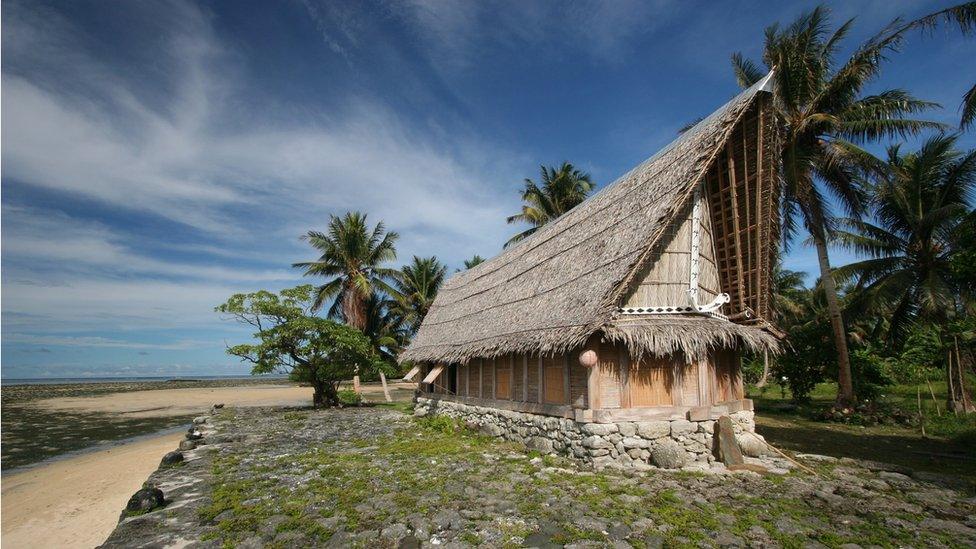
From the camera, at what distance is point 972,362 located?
17.2 m

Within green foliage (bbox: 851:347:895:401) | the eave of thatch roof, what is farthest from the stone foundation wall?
green foliage (bbox: 851:347:895:401)

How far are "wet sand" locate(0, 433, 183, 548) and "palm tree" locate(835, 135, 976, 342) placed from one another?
21.8 metres

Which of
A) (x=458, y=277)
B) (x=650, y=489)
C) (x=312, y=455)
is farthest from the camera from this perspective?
(x=458, y=277)

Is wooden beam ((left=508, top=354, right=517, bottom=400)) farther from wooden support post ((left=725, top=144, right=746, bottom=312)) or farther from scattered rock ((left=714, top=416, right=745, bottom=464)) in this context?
wooden support post ((left=725, top=144, right=746, bottom=312))

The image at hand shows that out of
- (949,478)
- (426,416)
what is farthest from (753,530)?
(426,416)

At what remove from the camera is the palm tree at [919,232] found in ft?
49.5

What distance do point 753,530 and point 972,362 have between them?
1863 centimetres

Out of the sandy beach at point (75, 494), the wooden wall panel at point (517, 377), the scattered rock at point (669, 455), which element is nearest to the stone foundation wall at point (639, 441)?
the scattered rock at point (669, 455)

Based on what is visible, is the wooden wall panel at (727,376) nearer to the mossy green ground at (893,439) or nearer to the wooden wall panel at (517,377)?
the mossy green ground at (893,439)

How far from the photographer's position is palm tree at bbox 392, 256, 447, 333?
34000 millimetres

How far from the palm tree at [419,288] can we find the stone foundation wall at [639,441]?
24.0 metres

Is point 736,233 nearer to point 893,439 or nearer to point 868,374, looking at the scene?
point 893,439

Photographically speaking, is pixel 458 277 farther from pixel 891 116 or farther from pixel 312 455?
pixel 891 116

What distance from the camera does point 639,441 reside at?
30.3 feet
